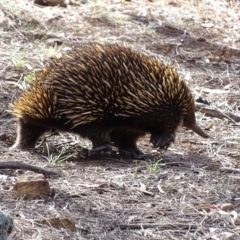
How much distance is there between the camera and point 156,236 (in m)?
4.16

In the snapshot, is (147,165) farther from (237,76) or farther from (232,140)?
(237,76)

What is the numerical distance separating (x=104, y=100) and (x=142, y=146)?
915 millimetres

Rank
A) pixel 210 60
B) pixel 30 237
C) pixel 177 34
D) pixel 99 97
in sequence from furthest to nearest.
Result: pixel 177 34 → pixel 210 60 → pixel 99 97 → pixel 30 237

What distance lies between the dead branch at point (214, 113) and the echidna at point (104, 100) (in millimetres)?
1057

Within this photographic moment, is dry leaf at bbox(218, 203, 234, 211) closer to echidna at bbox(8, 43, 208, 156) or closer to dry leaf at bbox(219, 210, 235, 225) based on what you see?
dry leaf at bbox(219, 210, 235, 225)

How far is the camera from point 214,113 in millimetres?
7258

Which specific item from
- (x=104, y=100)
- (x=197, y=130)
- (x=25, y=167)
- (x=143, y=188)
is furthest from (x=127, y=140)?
(x=25, y=167)

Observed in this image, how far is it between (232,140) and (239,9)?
5545 mm

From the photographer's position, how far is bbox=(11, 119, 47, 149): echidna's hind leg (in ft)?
20.0

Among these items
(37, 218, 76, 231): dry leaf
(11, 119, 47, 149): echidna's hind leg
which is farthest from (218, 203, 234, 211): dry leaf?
(11, 119, 47, 149): echidna's hind leg

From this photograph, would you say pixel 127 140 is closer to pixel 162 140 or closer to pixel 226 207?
pixel 162 140

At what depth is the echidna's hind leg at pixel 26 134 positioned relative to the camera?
→ 20.0 feet

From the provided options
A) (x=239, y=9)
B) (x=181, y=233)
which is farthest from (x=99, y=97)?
(x=239, y=9)

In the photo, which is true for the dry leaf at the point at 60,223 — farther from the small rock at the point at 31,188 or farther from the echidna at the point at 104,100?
the echidna at the point at 104,100
